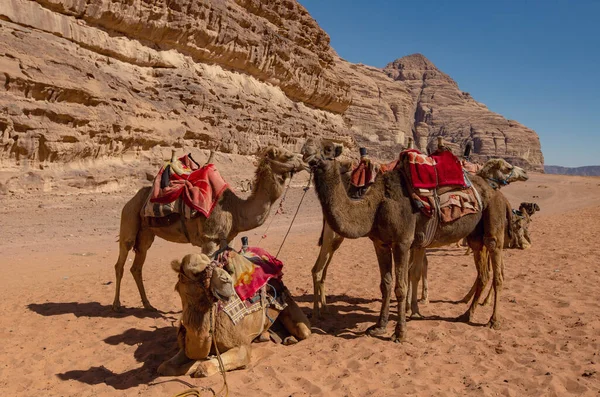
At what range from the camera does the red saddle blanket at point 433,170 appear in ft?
18.4

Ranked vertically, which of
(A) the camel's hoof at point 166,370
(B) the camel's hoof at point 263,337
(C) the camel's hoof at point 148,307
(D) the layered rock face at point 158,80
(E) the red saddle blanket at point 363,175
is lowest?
(C) the camel's hoof at point 148,307

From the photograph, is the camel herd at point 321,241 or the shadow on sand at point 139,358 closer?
the camel herd at point 321,241

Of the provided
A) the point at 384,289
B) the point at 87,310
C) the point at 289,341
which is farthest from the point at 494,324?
the point at 87,310

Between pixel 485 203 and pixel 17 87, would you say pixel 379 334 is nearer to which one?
pixel 485 203

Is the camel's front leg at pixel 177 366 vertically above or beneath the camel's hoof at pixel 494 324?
beneath

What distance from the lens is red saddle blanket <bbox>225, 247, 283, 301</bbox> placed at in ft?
15.7

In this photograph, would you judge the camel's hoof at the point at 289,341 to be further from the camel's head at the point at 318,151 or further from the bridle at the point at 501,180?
the bridle at the point at 501,180

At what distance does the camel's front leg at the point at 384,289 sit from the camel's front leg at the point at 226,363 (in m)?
1.86

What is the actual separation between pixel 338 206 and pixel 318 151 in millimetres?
689

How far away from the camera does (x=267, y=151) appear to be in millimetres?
6168

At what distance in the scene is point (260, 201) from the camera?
621cm

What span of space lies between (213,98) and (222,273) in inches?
990

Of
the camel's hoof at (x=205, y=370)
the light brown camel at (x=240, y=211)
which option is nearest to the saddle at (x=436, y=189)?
the light brown camel at (x=240, y=211)

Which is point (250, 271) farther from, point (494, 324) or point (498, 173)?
point (498, 173)
